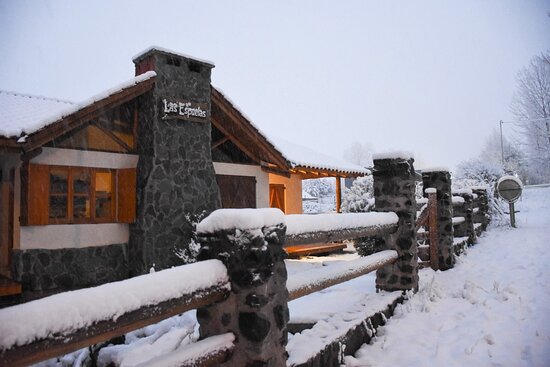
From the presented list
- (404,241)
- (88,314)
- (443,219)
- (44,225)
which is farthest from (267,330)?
(44,225)

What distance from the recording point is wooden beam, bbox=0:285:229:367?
3.67 ft

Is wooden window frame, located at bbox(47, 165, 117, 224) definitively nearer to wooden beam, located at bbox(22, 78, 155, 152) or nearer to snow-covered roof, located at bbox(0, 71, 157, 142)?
wooden beam, located at bbox(22, 78, 155, 152)

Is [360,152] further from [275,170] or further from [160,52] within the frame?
[160,52]

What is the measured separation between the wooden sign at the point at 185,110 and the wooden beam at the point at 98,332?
24.6 ft

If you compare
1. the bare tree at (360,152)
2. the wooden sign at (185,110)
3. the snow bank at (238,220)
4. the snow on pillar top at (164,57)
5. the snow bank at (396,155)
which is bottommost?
the snow bank at (238,220)

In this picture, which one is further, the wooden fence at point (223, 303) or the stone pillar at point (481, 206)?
the stone pillar at point (481, 206)

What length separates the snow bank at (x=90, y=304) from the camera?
1136 millimetres

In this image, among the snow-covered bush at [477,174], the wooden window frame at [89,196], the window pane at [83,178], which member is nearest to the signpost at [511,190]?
the snow-covered bush at [477,174]

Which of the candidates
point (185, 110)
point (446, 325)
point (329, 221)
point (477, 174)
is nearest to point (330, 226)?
point (329, 221)

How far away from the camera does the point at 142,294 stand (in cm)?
150

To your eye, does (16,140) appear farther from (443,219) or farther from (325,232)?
(443,219)

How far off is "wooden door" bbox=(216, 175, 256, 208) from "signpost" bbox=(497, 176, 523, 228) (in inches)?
337

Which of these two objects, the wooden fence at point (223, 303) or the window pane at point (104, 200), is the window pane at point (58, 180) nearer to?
the window pane at point (104, 200)

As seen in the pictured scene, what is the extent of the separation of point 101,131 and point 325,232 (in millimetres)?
7440
